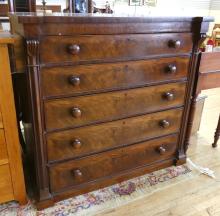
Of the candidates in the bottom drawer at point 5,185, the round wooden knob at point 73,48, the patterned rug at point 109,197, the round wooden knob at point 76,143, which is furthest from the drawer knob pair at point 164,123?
the bottom drawer at point 5,185

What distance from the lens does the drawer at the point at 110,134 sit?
4.19ft

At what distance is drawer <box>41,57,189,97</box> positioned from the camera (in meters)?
1.14

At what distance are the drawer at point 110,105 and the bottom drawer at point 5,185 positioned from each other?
0.33 m

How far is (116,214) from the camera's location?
1.37m

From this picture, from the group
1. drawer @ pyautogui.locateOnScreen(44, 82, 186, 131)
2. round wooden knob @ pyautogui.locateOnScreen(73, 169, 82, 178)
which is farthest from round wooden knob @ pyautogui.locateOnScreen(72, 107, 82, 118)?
round wooden knob @ pyautogui.locateOnScreen(73, 169, 82, 178)

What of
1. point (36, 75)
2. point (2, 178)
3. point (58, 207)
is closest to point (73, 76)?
point (36, 75)

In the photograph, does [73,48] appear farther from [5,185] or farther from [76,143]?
[5,185]

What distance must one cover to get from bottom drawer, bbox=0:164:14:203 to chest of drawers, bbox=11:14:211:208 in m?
0.14

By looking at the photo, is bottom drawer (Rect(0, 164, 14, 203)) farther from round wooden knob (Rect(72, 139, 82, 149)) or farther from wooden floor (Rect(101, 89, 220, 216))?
wooden floor (Rect(101, 89, 220, 216))

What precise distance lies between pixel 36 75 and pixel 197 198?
1191 mm

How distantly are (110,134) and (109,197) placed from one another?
16.0 inches

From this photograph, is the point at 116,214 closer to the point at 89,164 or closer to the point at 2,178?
the point at 89,164

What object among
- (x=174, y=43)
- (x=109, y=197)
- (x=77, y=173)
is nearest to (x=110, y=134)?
(x=77, y=173)

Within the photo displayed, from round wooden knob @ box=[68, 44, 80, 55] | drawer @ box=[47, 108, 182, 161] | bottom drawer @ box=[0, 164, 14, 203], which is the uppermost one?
round wooden knob @ box=[68, 44, 80, 55]
